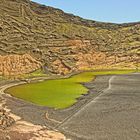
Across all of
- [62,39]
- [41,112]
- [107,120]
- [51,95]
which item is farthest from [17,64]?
[107,120]

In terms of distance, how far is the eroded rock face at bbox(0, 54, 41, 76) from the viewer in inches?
3356

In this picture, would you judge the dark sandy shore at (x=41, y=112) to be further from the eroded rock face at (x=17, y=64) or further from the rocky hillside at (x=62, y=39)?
the rocky hillside at (x=62, y=39)

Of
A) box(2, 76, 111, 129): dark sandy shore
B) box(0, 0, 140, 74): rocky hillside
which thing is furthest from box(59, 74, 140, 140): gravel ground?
box(0, 0, 140, 74): rocky hillside

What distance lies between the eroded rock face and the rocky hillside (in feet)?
5.24

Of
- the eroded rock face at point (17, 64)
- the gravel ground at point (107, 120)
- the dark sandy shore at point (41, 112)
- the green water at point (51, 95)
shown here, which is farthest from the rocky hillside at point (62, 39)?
the gravel ground at point (107, 120)

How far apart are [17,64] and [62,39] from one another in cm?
2403

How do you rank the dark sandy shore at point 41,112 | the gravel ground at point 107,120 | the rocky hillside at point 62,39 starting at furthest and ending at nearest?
1. the rocky hillside at point 62,39
2. the dark sandy shore at point 41,112
3. the gravel ground at point 107,120

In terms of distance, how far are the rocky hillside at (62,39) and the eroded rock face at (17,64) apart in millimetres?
1599

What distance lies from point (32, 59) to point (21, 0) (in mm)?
27208

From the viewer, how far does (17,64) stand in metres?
89.4

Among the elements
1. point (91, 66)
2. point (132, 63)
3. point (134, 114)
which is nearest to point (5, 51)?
point (91, 66)

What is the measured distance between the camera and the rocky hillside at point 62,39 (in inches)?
3848


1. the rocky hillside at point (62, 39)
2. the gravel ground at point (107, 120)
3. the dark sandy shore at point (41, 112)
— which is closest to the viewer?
the gravel ground at point (107, 120)

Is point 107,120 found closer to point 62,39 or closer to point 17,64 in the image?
point 17,64
